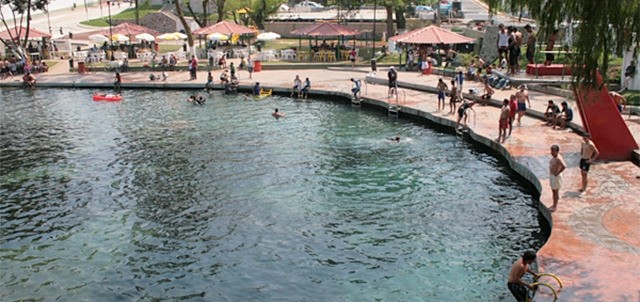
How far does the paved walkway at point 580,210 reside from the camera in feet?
43.1

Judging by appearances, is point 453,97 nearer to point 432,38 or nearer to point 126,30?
point 432,38

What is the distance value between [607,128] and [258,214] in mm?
11684

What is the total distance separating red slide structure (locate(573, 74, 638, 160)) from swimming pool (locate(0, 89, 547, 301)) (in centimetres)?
302

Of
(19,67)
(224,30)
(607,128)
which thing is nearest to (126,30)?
(19,67)

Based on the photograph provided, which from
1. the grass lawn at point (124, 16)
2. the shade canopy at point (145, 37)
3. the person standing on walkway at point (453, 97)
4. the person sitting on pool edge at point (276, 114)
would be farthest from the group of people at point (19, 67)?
the grass lawn at point (124, 16)

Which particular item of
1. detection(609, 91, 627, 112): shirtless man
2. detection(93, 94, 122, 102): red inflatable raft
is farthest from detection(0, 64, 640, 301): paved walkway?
detection(93, 94, 122, 102): red inflatable raft

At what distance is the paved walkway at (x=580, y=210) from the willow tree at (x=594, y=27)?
367 centimetres

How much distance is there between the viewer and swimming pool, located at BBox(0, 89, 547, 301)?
15258 mm

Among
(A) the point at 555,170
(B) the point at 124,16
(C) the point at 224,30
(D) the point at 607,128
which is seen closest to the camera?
(A) the point at 555,170

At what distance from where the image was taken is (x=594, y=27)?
1349 centimetres

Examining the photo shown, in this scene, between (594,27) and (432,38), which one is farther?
(432,38)

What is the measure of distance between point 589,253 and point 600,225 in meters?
1.92

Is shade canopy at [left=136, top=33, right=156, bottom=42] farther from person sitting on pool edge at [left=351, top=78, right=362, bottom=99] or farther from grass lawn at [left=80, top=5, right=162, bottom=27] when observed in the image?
grass lawn at [left=80, top=5, right=162, bottom=27]

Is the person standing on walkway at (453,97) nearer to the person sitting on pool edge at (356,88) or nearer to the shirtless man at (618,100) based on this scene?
the person sitting on pool edge at (356,88)
